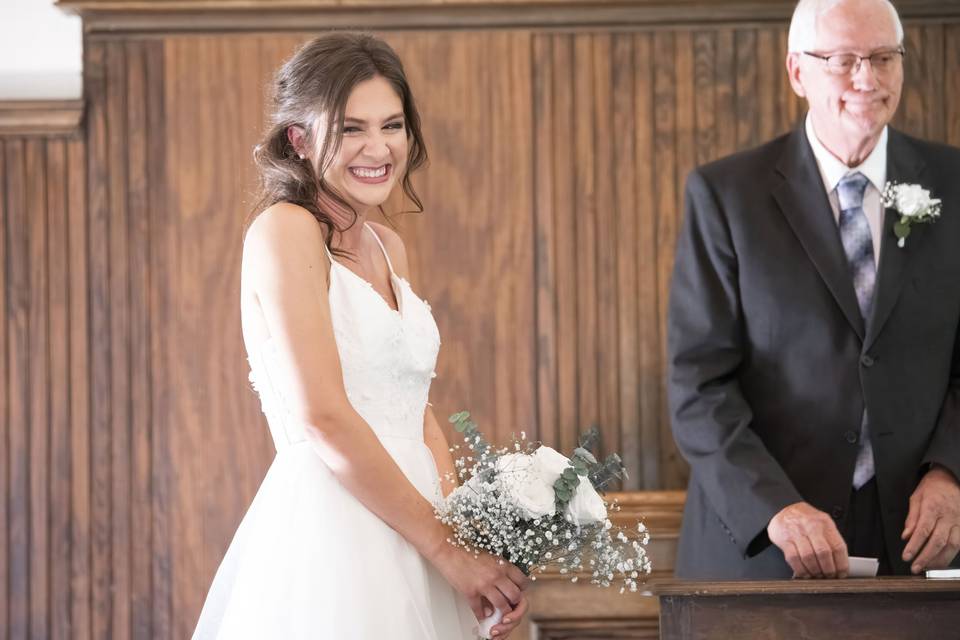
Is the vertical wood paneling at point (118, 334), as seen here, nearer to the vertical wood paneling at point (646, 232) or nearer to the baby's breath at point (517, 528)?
the vertical wood paneling at point (646, 232)

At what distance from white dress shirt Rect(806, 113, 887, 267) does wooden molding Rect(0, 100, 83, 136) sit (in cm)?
219

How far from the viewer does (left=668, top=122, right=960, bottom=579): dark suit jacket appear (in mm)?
2797

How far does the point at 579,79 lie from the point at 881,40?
1161 millimetres

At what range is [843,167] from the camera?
2.96 meters

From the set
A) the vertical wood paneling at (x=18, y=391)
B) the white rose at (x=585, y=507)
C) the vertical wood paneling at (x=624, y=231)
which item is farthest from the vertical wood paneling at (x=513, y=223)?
the white rose at (x=585, y=507)

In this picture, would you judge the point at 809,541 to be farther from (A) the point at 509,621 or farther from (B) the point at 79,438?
(B) the point at 79,438

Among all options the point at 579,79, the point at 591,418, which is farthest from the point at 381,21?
the point at 591,418

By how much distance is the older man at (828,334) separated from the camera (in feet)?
9.15

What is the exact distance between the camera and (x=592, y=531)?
7.00ft

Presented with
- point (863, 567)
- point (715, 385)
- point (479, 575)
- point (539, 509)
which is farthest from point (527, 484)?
point (715, 385)

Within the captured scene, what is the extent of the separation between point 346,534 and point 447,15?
2.10 m

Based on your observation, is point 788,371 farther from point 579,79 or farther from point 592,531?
point 579,79

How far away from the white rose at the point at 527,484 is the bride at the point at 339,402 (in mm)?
182

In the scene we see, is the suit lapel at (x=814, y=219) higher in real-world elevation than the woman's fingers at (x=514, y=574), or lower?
higher
